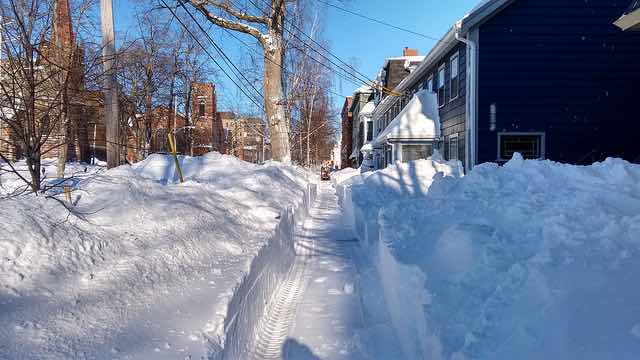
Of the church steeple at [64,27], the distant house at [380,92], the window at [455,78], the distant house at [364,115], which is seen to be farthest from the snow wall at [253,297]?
the distant house at [364,115]

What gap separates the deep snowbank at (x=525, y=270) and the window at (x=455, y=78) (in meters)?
9.22

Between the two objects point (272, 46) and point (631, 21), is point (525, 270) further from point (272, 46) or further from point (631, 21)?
point (272, 46)

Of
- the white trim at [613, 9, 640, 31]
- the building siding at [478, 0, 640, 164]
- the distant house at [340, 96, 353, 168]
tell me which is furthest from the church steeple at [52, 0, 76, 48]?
the distant house at [340, 96, 353, 168]

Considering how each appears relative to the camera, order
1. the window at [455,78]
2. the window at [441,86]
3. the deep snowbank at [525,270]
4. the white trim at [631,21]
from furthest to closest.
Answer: the window at [441,86] → the window at [455,78] → the white trim at [631,21] → the deep snowbank at [525,270]

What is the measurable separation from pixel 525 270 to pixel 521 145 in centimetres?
1177

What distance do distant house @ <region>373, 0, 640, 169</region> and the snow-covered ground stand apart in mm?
9964

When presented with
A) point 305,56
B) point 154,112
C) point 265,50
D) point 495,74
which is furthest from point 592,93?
point 154,112

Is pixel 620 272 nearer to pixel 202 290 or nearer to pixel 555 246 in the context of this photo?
pixel 555 246

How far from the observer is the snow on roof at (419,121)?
56.1 feet

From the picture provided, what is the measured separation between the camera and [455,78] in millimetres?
15109

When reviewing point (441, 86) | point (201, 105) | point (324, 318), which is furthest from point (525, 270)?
point (201, 105)

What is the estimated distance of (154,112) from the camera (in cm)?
3145

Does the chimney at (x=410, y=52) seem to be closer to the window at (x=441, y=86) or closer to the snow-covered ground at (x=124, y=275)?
the window at (x=441, y=86)

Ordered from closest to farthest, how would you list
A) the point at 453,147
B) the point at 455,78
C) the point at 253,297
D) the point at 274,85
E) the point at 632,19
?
the point at 253,297
the point at 632,19
the point at 455,78
the point at 453,147
the point at 274,85
